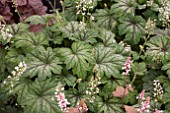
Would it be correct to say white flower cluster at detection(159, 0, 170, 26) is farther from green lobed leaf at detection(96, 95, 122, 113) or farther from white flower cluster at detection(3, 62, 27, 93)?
white flower cluster at detection(3, 62, 27, 93)

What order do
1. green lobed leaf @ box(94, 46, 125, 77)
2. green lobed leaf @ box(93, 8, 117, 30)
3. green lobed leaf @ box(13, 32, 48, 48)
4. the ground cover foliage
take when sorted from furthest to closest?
1. green lobed leaf @ box(93, 8, 117, 30)
2. green lobed leaf @ box(13, 32, 48, 48)
3. green lobed leaf @ box(94, 46, 125, 77)
4. the ground cover foliage

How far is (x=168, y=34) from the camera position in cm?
317

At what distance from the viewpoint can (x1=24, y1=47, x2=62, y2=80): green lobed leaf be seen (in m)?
2.56

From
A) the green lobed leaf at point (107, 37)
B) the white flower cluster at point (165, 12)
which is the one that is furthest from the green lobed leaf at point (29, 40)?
the white flower cluster at point (165, 12)

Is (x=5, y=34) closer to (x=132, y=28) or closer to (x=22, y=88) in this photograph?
(x=22, y=88)

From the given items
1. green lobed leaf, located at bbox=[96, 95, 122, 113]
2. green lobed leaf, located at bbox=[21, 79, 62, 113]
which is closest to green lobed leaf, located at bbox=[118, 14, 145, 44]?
green lobed leaf, located at bbox=[96, 95, 122, 113]

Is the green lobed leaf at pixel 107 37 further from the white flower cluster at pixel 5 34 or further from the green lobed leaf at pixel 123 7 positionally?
the white flower cluster at pixel 5 34

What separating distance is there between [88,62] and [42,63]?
1.19 feet

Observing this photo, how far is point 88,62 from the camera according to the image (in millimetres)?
2736

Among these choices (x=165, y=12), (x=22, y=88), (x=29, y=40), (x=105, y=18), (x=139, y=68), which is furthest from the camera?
(x=105, y=18)

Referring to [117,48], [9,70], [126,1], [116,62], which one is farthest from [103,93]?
[126,1]

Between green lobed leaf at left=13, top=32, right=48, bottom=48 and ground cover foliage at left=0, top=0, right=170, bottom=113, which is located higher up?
green lobed leaf at left=13, top=32, right=48, bottom=48

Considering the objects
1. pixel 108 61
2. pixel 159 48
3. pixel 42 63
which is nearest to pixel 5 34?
pixel 42 63

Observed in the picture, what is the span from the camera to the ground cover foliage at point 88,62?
2557 mm
